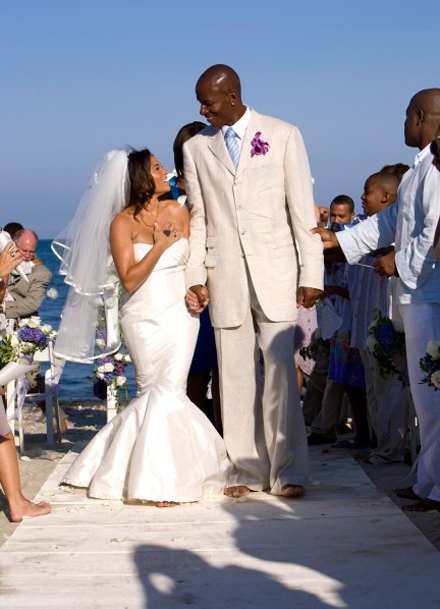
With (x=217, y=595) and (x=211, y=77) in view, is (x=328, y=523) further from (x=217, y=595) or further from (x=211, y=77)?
(x=211, y=77)

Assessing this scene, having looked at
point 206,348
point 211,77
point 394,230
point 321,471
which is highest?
point 211,77

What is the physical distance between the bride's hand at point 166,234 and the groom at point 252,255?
22 cm

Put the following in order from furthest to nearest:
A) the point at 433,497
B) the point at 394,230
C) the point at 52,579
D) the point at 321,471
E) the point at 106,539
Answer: the point at 321,471
the point at 394,230
the point at 433,497
the point at 106,539
the point at 52,579

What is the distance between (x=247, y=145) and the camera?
617 cm

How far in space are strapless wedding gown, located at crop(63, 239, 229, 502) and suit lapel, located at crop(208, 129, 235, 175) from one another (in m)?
0.65

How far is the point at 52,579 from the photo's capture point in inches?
186

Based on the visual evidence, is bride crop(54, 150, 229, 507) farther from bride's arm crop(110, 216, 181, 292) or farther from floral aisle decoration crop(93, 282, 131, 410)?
floral aisle decoration crop(93, 282, 131, 410)

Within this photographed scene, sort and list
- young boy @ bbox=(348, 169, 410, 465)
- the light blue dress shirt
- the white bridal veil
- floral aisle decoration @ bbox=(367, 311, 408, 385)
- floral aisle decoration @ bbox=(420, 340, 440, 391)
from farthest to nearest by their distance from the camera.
Result: young boy @ bbox=(348, 169, 410, 465), floral aisle decoration @ bbox=(367, 311, 408, 385), the white bridal veil, the light blue dress shirt, floral aisle decoration @ bbox=(420, 340, 440, 391)

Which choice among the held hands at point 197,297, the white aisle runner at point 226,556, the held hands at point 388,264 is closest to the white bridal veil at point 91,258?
the held hands at point 197,297

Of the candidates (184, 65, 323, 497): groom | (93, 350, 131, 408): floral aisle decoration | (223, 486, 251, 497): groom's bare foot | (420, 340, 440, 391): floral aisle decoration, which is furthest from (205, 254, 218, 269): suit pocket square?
(93, 350, 131, 408): floral aisle decoration

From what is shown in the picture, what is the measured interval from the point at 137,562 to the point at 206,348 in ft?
8.11

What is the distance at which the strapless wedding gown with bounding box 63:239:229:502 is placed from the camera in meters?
6.18

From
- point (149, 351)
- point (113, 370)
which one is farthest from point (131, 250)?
point (113, 370)

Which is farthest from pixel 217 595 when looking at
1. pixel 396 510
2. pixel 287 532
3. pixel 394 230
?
pixel 394 230
